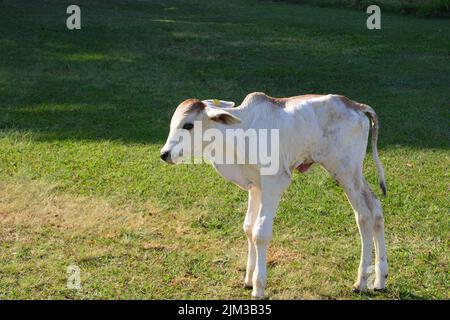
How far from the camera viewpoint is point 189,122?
201 inches

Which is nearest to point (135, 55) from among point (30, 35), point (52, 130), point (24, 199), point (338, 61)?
point (30, 35)

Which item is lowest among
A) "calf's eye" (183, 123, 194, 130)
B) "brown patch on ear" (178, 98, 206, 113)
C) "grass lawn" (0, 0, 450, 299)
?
"grass lawn" (0, 0, 450, 299)

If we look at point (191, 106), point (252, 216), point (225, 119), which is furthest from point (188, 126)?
point (252, 216)

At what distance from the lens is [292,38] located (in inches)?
688

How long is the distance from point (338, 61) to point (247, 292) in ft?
33.2

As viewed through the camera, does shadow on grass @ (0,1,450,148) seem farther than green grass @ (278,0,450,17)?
No

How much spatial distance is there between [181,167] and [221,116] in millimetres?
3794

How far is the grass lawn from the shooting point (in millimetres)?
6051

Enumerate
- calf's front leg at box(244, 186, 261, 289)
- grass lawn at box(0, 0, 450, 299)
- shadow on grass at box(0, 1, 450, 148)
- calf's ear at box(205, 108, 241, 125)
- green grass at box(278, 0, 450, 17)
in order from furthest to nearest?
green grass at box(278, 0, 450, 17), shadow on grass at box(0, 1, 450, 148), grass lawn at box(0, 0, 450, 299), calf's front leg at box(244, 186, 261, 289), calf's ear at box(205, 108, 241, 125)

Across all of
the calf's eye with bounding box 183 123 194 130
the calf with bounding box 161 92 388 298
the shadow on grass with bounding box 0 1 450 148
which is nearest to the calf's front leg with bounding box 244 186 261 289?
the calf with bounding box 161 92 388 298

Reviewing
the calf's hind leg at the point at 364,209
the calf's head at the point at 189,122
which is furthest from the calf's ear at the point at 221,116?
the calf's hind leg at the point at 364,209

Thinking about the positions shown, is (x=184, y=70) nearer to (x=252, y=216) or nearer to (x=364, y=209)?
(x=252, y=216)

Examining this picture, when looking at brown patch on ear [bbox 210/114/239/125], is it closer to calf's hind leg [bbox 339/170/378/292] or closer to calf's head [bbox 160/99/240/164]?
calf's head [bbox 160/99/240/164]

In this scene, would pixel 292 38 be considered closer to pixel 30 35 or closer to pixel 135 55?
pixel 135 55
